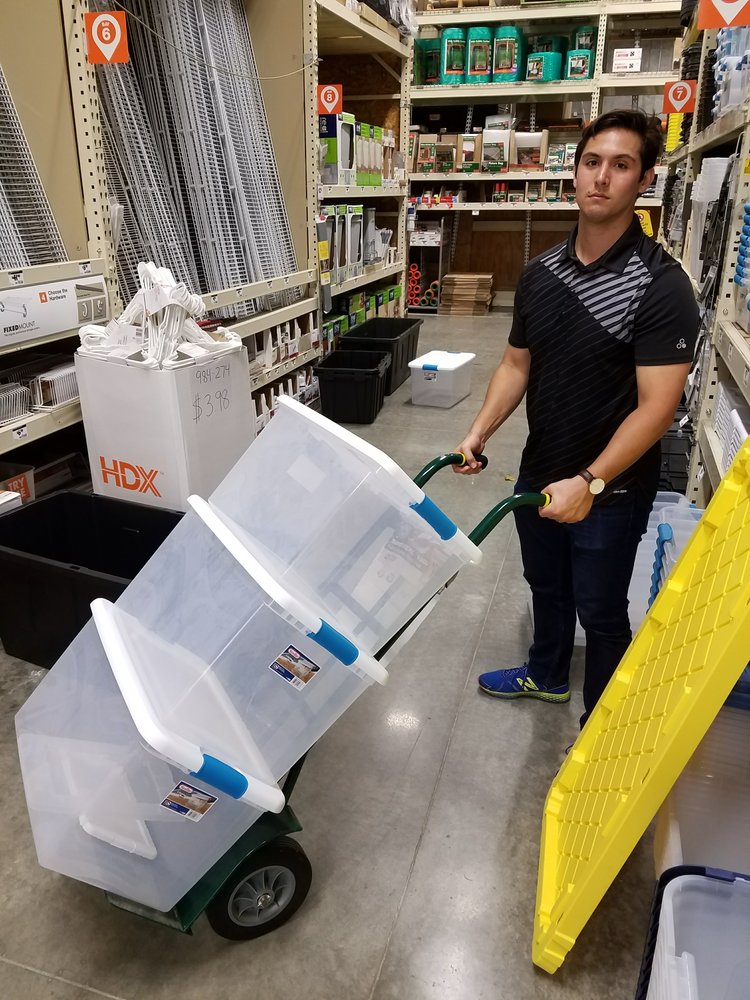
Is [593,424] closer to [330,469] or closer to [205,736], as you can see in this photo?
[330,469]

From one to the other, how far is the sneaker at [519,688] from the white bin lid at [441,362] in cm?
288

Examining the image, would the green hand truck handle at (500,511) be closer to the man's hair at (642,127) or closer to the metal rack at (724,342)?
the man's hair at (642,127)

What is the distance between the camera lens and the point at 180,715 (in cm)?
111

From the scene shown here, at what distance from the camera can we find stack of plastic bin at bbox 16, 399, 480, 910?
42.8 inches

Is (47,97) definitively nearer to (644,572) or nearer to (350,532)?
(350,532)

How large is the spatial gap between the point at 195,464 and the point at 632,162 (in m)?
1.50

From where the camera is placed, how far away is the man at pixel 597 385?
1.46 meters

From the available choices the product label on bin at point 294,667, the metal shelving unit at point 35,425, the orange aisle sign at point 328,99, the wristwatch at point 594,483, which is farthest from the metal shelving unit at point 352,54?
the product label on bin at point 294,667

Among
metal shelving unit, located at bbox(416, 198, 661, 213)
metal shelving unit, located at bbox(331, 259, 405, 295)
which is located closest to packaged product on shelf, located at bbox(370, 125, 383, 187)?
metal shelving unit, located at bbox(331, 259, 405, 295)

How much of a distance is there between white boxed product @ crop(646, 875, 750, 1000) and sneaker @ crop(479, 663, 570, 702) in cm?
92

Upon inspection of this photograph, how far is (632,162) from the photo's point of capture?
1.44 meters

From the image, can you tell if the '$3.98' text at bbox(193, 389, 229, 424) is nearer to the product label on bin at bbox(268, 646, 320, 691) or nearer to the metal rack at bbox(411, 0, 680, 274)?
the product label on bin at bbox(268, 646, 320, 691)

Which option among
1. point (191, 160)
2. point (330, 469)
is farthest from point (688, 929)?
point (191, 160)

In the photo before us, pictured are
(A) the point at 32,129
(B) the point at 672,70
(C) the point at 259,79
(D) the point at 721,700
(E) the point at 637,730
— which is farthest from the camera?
(B) the point at 672,70
